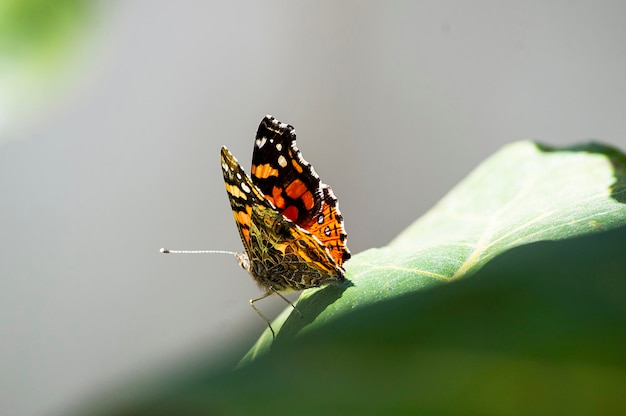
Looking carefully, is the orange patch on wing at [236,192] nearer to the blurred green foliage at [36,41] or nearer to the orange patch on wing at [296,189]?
the orange patch on wing at [296,189]

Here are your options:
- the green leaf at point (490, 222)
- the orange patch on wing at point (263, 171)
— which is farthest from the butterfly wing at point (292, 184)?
the green leaf at point (490, 222)

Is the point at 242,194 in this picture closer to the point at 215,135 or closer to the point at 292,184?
the point at 292,184

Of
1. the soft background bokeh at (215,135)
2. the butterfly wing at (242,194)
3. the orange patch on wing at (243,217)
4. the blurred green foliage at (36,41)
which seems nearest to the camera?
the blurred green foliage at (36,41)

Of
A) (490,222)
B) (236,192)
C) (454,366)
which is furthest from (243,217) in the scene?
(454,366)

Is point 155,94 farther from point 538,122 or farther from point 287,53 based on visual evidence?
point 538,122

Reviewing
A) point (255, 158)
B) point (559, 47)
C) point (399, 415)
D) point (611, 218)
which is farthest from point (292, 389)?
point (559, 47)

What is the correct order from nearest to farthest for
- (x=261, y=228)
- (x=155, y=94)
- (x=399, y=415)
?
(x=399, y=415) < (x=261, y=228) < (x=155, y=94)
